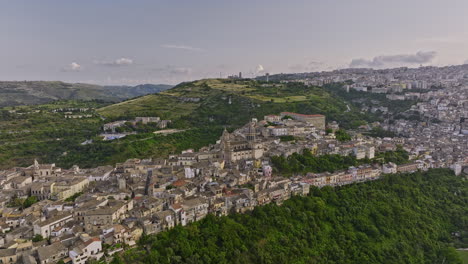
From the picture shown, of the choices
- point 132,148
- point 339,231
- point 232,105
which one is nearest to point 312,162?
point 339,231

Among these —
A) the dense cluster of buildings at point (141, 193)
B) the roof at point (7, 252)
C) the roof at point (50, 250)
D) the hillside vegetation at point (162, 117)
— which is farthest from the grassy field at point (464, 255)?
the roof at point (7, 252)

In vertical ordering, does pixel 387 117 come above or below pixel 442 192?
above

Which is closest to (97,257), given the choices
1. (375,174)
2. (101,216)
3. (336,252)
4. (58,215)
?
(101,216)

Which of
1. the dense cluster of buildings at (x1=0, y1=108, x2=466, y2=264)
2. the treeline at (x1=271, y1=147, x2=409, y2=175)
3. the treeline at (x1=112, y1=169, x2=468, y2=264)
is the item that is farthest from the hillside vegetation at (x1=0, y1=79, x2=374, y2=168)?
the treeline at (x1=112, y1=169, x2=468, y2=264)

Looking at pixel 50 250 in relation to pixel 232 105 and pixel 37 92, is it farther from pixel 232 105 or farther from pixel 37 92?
pixel 37 92

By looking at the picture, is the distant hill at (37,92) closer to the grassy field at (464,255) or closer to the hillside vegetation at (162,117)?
the hillside vegetation at (162,117)

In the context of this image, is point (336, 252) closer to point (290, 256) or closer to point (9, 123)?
point (290, 256)
